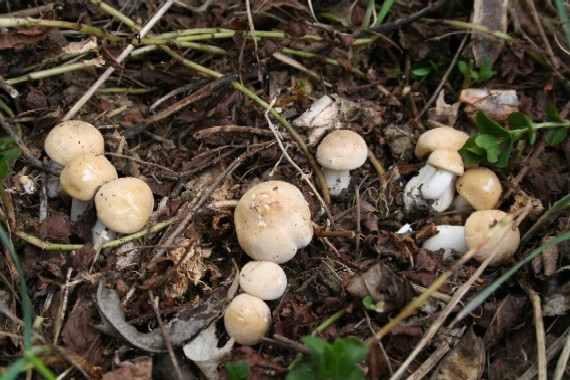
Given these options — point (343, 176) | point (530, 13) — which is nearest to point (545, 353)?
point (343, 176)

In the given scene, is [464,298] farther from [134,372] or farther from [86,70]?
[86,70]

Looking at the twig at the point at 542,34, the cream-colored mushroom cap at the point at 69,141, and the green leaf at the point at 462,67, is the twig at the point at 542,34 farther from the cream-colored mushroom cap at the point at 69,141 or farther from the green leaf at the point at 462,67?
the cream-colored mushroom cap at the point at 69,141

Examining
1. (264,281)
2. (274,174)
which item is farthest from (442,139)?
(264,281)

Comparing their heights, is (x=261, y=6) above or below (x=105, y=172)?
above

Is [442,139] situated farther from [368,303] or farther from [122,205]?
[122,205]

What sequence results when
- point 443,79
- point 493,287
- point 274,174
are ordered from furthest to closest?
point 443,79
point 274,174
point 493,287

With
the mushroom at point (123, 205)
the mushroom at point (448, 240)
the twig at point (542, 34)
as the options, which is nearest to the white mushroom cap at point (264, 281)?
the mushroom at point (123, 205)
